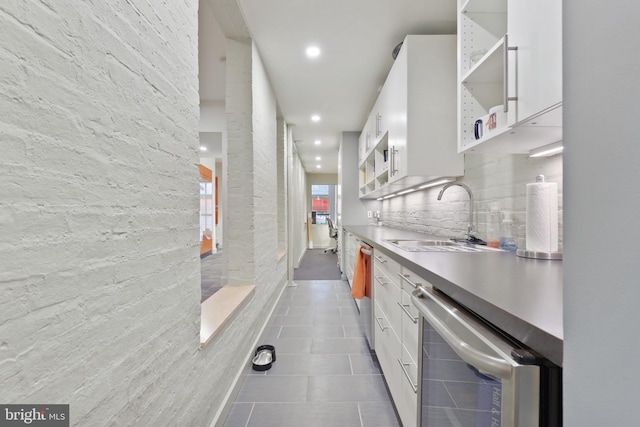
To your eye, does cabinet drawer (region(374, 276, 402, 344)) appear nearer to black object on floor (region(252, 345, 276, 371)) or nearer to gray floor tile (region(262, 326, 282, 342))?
black object on floor (region(252, 345, 276, 371))

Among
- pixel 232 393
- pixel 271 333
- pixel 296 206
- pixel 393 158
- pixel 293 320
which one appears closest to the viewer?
pixel 232 393

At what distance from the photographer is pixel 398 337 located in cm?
150

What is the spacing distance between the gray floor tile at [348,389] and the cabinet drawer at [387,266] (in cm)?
78

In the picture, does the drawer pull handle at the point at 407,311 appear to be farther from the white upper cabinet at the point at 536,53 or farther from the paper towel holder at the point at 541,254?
the white upper cabinet at the point at 536,53

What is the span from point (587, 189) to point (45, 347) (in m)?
0.99

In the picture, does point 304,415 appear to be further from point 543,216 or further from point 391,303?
point 543,216

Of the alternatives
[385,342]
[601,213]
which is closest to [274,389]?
[385,342]

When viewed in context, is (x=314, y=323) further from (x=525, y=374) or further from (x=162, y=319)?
(x=525, y=374)

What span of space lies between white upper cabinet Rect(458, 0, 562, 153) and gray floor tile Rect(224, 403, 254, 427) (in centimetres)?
198

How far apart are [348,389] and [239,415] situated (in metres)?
0.70

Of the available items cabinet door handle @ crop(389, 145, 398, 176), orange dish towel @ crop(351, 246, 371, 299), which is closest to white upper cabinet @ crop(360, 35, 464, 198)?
cabinet door handle @ crop(389, 145, 398, 176)

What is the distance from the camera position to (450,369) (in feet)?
2.89

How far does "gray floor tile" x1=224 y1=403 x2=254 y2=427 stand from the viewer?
163cm

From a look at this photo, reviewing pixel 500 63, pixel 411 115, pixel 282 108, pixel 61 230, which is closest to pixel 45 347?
pixel 61 230
